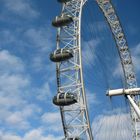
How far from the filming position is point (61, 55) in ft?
134

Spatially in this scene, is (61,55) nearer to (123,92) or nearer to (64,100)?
(64,100)

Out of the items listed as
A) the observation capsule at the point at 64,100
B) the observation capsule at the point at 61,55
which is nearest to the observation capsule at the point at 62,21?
the observation capsule at the point at 61,55

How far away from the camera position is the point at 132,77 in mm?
57344

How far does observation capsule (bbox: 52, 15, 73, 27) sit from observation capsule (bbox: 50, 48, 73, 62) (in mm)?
3086

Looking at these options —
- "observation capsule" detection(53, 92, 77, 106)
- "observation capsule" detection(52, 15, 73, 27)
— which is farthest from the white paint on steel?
"observation capsule" detection(52, 15, 73, 27)

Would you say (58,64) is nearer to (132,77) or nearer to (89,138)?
(89,138)

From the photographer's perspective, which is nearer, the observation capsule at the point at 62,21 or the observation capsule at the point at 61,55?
the observation capsule at the point at 61,55

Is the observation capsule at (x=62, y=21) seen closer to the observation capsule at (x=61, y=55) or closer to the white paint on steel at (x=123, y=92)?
the observation capsule at (x=61, y=55)

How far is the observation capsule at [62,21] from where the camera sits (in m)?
42.7

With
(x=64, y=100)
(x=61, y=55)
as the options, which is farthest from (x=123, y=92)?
Result: (x=61, y=55)

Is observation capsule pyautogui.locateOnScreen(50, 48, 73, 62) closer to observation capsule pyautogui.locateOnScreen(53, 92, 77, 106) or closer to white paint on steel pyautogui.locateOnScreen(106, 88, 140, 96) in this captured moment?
observation capsule pyautogui.locateOnScreen(53, 92, 77, 106)

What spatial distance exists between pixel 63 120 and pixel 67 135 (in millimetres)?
1351

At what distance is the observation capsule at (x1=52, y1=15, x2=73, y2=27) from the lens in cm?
4272

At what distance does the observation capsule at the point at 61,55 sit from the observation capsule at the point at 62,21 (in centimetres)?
309
